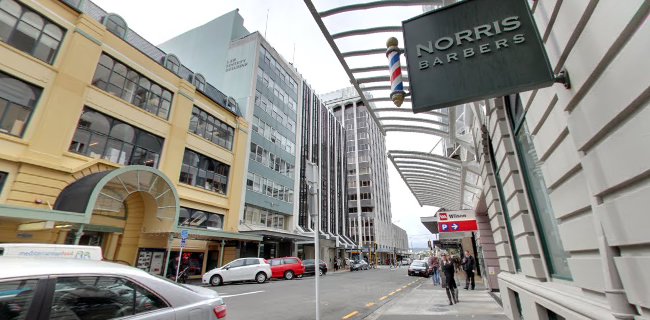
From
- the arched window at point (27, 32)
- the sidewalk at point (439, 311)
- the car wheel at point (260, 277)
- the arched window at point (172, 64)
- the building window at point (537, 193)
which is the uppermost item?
the arched window at point (172, 64)

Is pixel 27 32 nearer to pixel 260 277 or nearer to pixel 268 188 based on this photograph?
pixel 260 277

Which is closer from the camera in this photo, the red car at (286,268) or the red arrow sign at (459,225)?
the red arrow sign at (459,225)

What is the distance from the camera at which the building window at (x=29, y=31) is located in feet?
44.7

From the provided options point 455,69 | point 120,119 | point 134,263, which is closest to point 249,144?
point 120,119

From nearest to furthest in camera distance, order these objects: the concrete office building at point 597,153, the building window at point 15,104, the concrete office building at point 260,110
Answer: the concrete office building at point 597,153 < the building window at point 15,104 < the concrete office building at point 260,110

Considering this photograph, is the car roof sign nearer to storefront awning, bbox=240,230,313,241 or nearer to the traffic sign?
the traffic sign

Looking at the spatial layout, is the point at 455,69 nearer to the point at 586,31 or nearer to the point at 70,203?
the point at 586,31

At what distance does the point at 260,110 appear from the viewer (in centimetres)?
3212

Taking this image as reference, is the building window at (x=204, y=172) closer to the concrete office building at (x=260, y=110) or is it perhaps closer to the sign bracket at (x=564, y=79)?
the concrete office building at (x=260, y=110)

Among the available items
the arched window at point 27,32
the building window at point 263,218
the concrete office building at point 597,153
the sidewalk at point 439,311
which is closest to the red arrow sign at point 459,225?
the sidewalk at point 439,311

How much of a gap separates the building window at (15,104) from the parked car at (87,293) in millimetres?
15639

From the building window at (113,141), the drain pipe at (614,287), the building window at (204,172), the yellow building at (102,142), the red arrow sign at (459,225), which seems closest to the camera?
the drain pipe at (614,287)

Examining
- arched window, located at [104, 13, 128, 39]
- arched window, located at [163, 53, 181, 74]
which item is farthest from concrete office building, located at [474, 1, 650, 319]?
arched window, located at [163, 53, 181, 74]

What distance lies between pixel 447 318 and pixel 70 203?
16264mm
